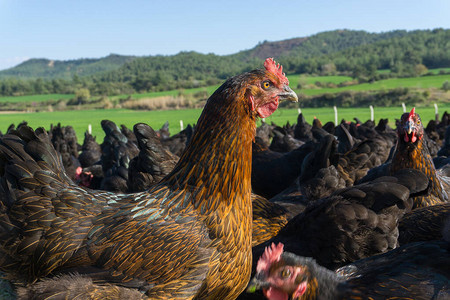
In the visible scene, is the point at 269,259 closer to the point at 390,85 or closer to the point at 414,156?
the point at 414,156

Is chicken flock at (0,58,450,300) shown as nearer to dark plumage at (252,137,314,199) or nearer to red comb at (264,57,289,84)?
red comb at (264,57,289,84)

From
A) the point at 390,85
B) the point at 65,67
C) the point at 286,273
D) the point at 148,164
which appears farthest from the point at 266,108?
the point at 65,67

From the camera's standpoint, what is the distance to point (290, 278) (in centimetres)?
212

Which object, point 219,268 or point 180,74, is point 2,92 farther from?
point 219,268

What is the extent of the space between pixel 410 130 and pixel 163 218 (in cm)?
306

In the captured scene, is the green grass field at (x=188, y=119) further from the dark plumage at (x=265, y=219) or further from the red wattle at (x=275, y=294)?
the red wattle at (x=275, y=294)

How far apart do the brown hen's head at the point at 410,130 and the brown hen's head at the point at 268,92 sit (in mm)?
2136

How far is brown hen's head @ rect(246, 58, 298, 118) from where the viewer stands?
257 cm

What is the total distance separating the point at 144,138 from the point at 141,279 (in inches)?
117

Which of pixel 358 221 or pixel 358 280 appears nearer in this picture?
pixel 358 280

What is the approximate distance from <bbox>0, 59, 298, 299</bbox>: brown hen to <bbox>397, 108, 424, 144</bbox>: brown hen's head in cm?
225

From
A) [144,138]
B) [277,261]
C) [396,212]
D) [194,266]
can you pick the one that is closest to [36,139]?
[194,266]

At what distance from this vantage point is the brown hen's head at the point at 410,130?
4.29 metres

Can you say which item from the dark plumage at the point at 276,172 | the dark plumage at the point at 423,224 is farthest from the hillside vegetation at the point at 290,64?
the dark plumage at the point at 423,224
